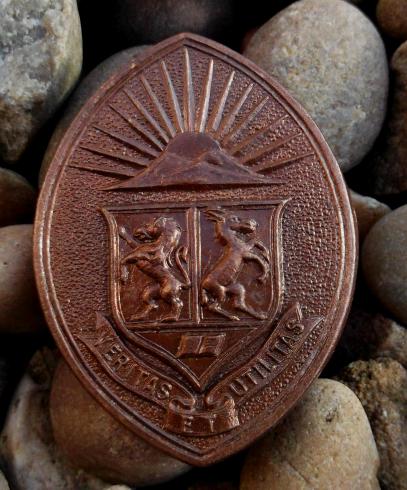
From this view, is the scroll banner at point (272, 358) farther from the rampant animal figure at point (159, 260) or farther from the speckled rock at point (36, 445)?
the speckled rock at point (36, 445)

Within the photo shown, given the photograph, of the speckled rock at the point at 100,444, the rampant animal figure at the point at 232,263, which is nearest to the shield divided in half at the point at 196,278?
the rampant animal figure at the point at 232,263

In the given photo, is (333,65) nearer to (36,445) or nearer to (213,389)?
(213,389)

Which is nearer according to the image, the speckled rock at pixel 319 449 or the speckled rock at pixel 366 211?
the speckled rock at pixel 319 449

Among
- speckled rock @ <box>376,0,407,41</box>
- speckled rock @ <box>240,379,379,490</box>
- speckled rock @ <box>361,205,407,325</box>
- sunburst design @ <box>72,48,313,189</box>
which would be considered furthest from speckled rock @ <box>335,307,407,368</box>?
Answer: speckled rock @ <box>376,0,407,41</box>

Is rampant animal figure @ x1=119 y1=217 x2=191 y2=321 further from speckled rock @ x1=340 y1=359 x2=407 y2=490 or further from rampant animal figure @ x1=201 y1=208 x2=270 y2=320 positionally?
speckled rock @ x1=340 y1=359 x2=407 y2=490

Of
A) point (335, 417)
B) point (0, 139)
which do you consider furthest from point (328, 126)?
point (0, 139)

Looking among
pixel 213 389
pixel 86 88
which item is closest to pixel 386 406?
pixel 213 389
